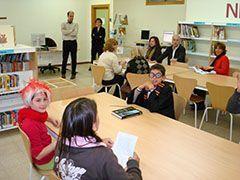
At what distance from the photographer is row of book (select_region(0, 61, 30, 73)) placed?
366 centimetres

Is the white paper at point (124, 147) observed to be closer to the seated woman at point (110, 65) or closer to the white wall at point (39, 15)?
the seated woman at point (110, 65)

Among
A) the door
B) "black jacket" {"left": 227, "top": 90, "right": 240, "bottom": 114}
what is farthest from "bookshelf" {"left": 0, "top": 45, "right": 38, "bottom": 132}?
the door

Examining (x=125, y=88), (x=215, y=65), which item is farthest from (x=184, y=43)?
(x=125, y=88)

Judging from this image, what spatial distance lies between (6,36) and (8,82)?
0.62 meters

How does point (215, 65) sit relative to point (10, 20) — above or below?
below

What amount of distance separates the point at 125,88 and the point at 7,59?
1.90 metres

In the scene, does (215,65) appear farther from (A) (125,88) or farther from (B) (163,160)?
(B) (163,160)

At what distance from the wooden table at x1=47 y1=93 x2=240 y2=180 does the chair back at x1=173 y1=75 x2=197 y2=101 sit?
133 cm

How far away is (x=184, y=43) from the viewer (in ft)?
22.4

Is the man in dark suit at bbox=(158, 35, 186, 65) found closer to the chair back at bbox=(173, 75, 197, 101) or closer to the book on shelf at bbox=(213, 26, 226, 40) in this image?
the book on shelf at bbox=(213, 26, 226, 40)

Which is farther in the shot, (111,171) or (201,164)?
(201,164)

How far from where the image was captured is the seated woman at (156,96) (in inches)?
105

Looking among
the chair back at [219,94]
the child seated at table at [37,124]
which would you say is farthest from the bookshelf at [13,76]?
the chair back at [219,94]

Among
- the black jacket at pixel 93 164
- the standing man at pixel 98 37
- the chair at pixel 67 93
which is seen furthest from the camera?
the standing man at pixel 98 37
